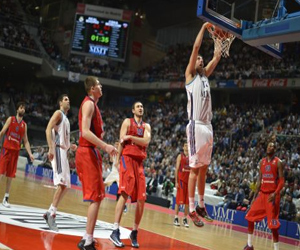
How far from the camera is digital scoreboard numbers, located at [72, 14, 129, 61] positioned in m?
28.2

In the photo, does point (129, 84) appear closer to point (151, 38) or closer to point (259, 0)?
point (151, 38)

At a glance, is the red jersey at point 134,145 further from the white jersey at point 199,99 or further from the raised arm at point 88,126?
the raised arm at point 88,126

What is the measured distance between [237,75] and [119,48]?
8169mm

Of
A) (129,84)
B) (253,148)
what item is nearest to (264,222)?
(253,148)

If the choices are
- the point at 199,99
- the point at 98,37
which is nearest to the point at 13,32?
the point at 98,37

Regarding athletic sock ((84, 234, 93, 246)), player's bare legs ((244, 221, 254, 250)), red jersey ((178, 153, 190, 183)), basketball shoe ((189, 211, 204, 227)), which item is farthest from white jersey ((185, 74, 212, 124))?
red jersey ((178, 153, 190, 183))

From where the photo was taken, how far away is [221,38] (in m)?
6.60

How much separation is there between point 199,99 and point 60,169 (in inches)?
114

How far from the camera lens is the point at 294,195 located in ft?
45.0

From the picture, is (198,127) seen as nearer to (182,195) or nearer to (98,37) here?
(182,195)

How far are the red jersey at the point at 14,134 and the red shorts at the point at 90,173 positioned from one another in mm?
4694

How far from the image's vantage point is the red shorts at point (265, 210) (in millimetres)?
7881

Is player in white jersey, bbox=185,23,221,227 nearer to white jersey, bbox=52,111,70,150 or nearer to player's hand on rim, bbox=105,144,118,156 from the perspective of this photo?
player's hand on rim, bbox=105,144,118,156

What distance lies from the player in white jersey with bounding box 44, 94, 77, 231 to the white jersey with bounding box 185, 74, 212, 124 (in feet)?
7.41
